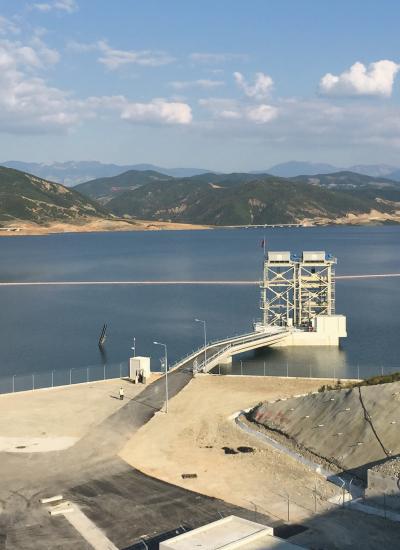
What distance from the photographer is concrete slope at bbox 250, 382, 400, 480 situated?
2222 inches

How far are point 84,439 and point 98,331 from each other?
74.4m

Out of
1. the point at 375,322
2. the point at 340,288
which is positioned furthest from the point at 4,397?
the point at 340,288

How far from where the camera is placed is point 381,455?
5544 cm

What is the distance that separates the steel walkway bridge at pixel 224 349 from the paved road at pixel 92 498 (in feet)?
98.9

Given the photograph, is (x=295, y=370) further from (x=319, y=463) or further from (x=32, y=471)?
(x=32, y=471)

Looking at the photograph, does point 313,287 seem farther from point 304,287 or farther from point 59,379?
point 59,379

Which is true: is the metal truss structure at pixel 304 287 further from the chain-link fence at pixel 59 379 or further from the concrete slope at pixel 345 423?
the concrete slope at pixel 345 423

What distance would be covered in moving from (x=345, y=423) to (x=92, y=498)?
23.0 metres

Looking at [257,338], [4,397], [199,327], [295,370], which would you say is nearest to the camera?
[4,397]

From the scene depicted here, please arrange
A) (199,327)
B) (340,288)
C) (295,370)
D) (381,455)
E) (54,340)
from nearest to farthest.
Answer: (381,455)
(295,370)
(54,340)
(199,327)
(340,288)

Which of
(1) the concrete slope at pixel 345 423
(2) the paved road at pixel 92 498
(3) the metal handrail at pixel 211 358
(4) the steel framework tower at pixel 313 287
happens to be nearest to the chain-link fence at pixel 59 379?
(3) the metal handrail at pixel 211 358

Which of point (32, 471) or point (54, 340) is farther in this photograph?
point (54, 340)

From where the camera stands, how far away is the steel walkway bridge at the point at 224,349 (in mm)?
94250

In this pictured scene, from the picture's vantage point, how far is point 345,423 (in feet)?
201
